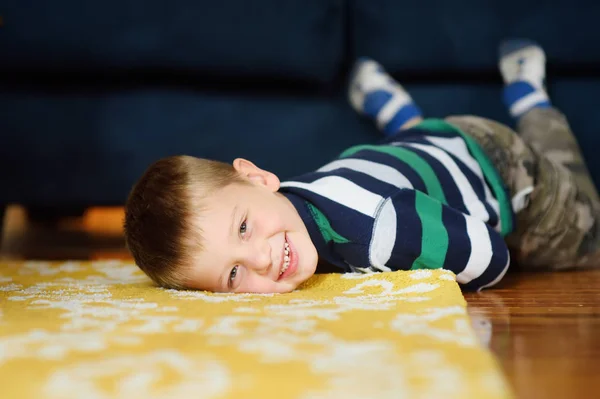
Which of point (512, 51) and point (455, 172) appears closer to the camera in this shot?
point (455, 172)

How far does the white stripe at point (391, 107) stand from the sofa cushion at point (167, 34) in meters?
0.14

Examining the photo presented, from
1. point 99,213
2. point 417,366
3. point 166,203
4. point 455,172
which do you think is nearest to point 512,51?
point 455,172

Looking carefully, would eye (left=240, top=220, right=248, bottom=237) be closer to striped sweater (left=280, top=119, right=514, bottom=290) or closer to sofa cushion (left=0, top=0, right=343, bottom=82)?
striped sweater (left=280, top=119, right=514, bottom=290)

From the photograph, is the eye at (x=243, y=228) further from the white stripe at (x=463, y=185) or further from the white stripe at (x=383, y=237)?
the white stripe at (x=463, y=185)

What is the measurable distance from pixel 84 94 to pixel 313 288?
0.69 metres

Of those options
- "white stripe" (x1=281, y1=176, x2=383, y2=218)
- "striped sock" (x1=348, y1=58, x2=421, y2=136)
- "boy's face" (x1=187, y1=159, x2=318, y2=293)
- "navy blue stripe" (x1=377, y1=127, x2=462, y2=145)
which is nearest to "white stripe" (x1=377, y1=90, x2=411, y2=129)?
"striped sock" (x1=348, y1=58, x2=421, y2=136)

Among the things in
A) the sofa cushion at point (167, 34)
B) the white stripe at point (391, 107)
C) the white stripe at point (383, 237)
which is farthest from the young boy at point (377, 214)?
the sofa cushion at point (167, 34)

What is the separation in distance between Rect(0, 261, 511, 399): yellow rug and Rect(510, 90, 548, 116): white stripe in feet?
1.92

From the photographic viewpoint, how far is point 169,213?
825 mm

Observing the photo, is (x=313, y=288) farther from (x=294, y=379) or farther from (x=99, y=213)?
(x=99, y=213)

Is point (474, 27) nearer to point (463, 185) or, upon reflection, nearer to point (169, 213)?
point (463, 185)

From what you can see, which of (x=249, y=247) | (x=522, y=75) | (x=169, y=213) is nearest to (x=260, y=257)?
(x=249, y=247)

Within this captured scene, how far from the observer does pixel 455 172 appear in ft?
3.43

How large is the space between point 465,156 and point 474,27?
1.09ft
